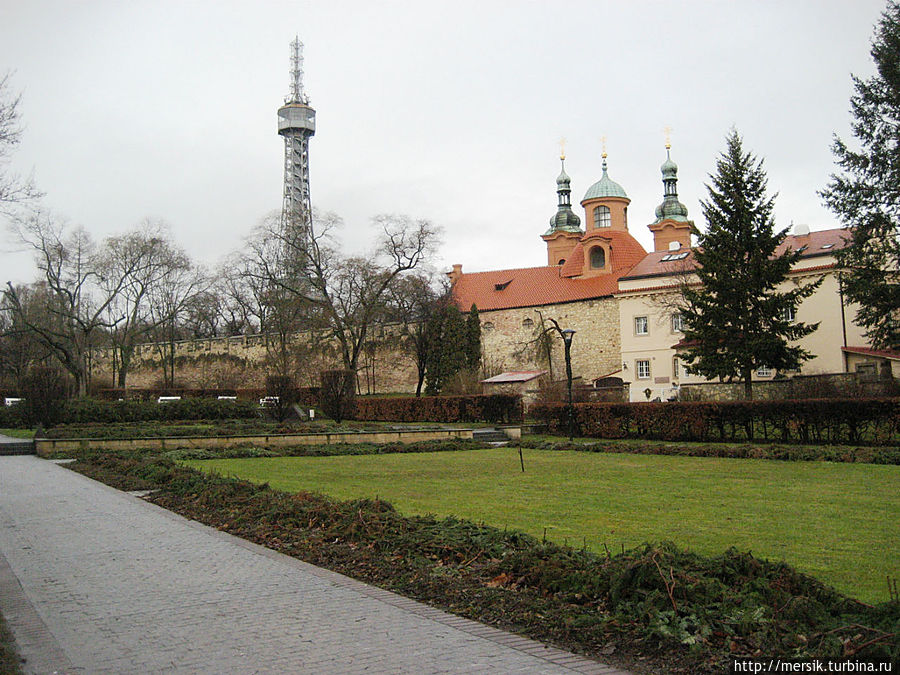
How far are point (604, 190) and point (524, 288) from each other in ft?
30.3

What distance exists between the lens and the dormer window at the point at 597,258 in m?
51.8

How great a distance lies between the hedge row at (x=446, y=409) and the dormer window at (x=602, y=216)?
23250mm

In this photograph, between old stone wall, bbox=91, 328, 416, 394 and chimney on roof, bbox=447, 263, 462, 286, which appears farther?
chimney on roof, bbox=447, 263, 462, 286

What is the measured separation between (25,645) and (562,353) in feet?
154

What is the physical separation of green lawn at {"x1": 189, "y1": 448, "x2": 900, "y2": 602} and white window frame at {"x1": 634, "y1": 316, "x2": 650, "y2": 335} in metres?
27.8

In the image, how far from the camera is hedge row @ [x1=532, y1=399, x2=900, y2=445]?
1891 centimetres

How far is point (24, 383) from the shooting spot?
27609 mm

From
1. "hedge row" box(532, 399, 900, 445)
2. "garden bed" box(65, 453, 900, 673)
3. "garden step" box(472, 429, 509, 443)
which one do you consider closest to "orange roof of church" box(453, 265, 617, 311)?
"garden step" box(472, 429, 509, 443)

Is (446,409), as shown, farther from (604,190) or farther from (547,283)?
(604,190)

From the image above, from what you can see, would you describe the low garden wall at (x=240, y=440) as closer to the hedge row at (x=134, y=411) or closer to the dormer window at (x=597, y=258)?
the hedge row at (x=134, y=411)

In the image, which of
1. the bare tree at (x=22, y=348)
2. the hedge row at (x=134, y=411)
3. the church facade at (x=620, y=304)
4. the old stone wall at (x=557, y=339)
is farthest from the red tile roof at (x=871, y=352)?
the bare tree at (x=22, y=348)

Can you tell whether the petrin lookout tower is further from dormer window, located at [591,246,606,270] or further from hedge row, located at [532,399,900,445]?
hedge row, located at [532,399,900,445]

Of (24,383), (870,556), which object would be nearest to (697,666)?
(870,556)

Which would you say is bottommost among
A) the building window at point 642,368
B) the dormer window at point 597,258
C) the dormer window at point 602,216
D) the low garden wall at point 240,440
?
the low garden wall at point 240,440
